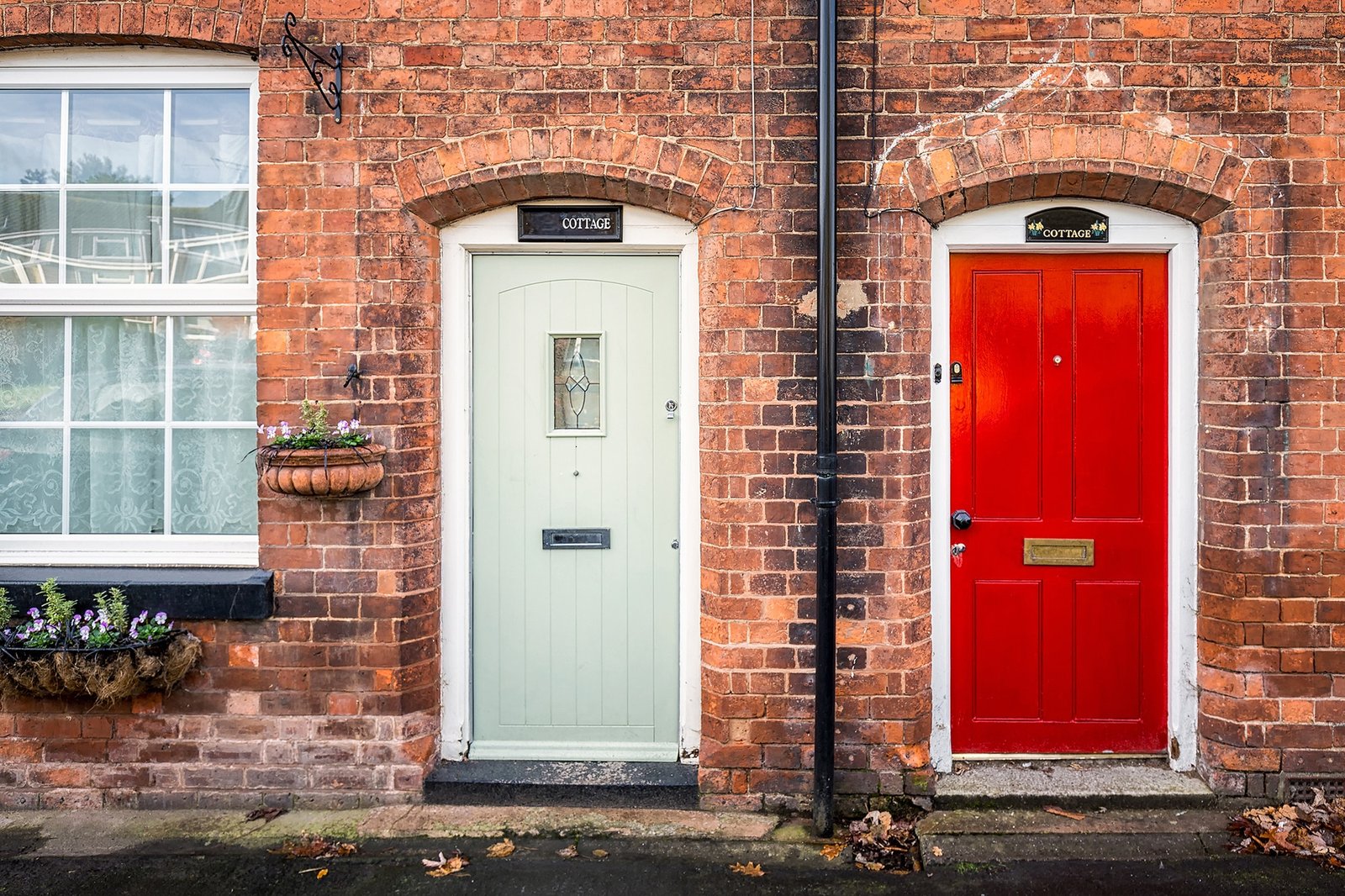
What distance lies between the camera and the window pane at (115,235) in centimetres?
405

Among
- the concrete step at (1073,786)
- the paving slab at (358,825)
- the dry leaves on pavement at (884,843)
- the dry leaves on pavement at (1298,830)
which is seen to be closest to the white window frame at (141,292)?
the paving slab at (358,825)

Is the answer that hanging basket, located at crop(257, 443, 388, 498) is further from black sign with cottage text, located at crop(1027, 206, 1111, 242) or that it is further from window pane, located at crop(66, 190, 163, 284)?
black sign with cottage text, located at crop(1027, 206, 1111, 242)

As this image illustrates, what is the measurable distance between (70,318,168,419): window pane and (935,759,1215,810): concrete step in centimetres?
412

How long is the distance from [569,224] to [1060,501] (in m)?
2.64

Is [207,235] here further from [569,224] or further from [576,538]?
[576,538]

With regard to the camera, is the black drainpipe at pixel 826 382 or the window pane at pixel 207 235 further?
the window pane at pixel 207 235

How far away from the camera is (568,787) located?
3945 millimetres

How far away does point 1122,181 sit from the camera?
12.4 feet

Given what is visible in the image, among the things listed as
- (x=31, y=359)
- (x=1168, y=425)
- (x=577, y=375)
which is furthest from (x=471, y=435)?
(x=1168, y=425)

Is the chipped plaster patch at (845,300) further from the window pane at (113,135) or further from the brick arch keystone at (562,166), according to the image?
the window pane at (113,135)

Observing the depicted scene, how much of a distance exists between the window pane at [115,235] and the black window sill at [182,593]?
1401mm

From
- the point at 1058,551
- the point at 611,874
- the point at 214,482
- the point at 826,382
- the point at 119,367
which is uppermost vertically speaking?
the point at 119,367

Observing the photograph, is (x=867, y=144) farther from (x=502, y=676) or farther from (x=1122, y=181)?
(x=502, y=676)

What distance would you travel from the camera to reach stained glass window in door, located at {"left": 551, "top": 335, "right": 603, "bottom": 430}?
408 centimetres
